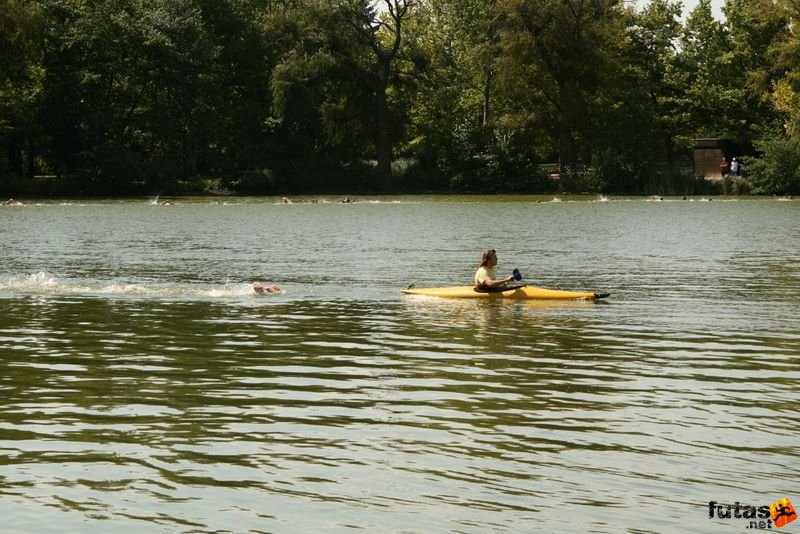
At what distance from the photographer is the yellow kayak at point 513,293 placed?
85.7ft

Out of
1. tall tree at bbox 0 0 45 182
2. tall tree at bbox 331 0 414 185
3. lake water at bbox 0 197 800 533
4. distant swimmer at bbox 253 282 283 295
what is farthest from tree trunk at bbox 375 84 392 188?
distant swimmer at bbox 253 282 283 295

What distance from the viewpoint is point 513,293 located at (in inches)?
1052

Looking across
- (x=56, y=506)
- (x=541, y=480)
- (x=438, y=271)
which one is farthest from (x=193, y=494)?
(x=438, y=271)

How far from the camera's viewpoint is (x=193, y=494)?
10.9m

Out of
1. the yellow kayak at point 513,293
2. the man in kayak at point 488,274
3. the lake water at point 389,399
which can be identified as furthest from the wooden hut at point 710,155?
the yellow kayak at point 513,293

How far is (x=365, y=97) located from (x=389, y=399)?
278ft

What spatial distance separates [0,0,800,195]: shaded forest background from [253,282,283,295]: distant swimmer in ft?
212

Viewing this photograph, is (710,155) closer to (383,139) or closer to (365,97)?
(383,139)

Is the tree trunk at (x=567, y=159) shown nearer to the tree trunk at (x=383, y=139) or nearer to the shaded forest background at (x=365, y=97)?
the shaded forest background at (x=365, y=97)

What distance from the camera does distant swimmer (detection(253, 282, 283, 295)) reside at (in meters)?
27.7

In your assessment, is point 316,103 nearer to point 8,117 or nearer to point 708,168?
point 8,117

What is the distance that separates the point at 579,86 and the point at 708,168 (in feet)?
37.5

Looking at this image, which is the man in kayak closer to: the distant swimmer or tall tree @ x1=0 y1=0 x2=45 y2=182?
the distant swimmer

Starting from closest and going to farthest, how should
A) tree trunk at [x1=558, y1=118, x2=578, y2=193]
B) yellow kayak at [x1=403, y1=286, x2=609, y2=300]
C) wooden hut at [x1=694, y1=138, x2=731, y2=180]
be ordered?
yellow kayak at [x1=403, y1=286, x2=609, y2=300]
wooden hut at [x1=694, y1=138, x2=731, y2=180]
tree trunk at [x1=558, y1=118, x2=578, y2=193]
